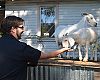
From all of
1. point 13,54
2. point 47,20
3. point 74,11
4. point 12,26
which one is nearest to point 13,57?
point 13,54

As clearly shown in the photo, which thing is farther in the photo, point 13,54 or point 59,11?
point 59,11

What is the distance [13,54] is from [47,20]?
36.6 feet

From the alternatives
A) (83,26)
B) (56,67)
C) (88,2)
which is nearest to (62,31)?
(83,26)

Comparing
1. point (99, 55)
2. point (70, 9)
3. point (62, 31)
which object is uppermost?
point (70, 9)

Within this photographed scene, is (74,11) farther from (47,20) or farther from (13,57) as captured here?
(13,57)

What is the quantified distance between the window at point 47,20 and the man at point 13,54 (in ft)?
35.9

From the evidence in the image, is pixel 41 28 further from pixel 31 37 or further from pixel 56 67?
pixel 56 67

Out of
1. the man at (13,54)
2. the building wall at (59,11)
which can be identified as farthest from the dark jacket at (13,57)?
the building wall at (59,11)

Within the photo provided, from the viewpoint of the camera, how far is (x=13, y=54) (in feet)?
10.6

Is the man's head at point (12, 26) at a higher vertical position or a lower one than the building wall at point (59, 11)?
lower

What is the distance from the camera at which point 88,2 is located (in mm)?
13672

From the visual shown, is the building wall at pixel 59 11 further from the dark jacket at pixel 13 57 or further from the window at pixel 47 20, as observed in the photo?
the dark jacket at pixel 13 57

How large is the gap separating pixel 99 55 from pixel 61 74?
283 inches

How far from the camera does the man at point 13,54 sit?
3.21 m
